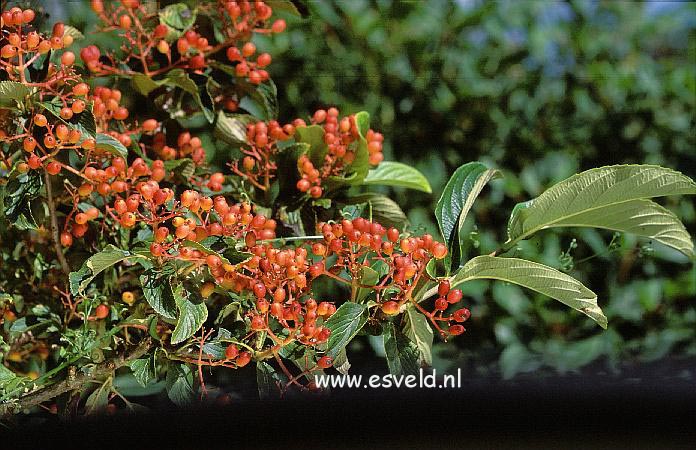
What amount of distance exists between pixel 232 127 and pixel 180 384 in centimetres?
28

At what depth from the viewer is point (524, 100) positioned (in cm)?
194

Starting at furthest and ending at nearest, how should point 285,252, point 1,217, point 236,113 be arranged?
1. point 236,113
2. point 1,217
3. point 285,252

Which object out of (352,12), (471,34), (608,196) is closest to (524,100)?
(471,34)

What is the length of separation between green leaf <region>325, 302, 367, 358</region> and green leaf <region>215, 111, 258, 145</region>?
27cm

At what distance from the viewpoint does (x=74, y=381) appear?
69 cm

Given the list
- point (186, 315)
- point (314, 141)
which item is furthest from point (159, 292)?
point (314, 141)

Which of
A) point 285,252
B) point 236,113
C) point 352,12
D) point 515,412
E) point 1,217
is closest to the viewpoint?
point 285,252

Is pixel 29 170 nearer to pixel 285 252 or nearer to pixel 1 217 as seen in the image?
pixel 1 217

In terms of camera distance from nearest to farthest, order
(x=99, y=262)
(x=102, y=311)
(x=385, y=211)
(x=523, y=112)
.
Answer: (x=99, y=262), (x=102, y=311), (x=385, y=211), (x=523, y=112)

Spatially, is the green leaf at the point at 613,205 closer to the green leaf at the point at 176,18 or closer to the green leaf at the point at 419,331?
the green leaf at the point at 419,331

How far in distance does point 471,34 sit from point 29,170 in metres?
1.40

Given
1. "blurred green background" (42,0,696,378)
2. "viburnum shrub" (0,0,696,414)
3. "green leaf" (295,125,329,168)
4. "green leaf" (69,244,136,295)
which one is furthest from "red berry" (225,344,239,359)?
"blurred green background" (42,0,696,378)

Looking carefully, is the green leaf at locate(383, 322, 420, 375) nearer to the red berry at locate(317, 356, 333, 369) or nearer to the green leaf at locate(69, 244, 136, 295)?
the red berry at locate(317, 356, 333, 369)

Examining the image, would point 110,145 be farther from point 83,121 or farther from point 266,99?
point 266,99
